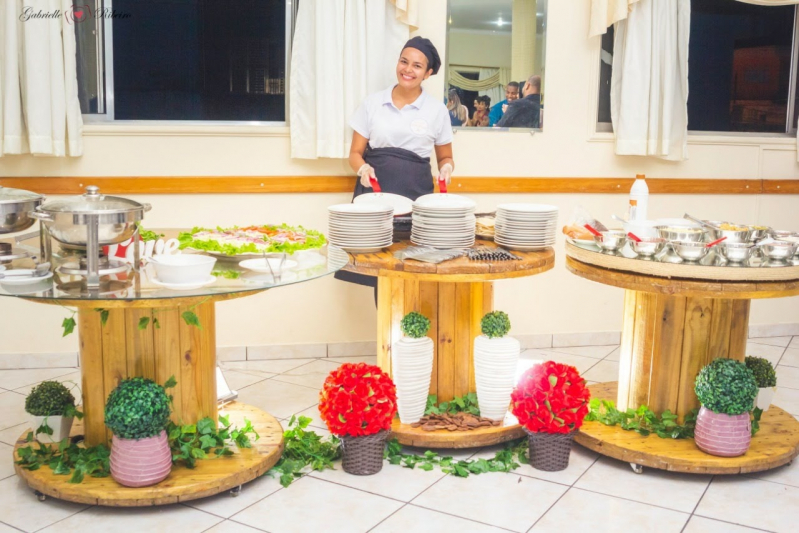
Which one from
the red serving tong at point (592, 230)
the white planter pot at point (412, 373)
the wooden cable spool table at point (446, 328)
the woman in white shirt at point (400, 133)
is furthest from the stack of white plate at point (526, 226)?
the woman in white shirt at point (400, 133)

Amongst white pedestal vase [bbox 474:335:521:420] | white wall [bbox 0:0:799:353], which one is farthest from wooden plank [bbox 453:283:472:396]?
white wall [bbox 0:0:799:353]

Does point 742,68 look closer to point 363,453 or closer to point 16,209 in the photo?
point 363,453

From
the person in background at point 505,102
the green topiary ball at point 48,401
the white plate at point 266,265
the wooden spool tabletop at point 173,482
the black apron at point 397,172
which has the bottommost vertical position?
the wooden spool tabletop at point 173,482

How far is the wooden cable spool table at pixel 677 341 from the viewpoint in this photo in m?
2.74

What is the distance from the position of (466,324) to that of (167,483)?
1261 millimetres

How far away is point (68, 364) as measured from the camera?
4285mm

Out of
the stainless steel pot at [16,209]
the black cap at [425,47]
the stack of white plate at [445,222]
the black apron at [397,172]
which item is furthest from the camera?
the black apron at [397,172]

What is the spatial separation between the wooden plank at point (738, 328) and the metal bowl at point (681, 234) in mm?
287

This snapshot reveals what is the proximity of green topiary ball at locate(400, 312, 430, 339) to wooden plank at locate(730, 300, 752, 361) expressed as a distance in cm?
114

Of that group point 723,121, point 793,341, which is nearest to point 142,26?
point 723,121

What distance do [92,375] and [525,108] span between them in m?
2.80

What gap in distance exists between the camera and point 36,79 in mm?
3854

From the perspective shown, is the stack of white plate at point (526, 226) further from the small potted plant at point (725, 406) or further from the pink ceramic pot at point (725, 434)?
the pink ceramic pot at point (725, 434)

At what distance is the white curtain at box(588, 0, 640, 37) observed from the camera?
4371 millimetres
